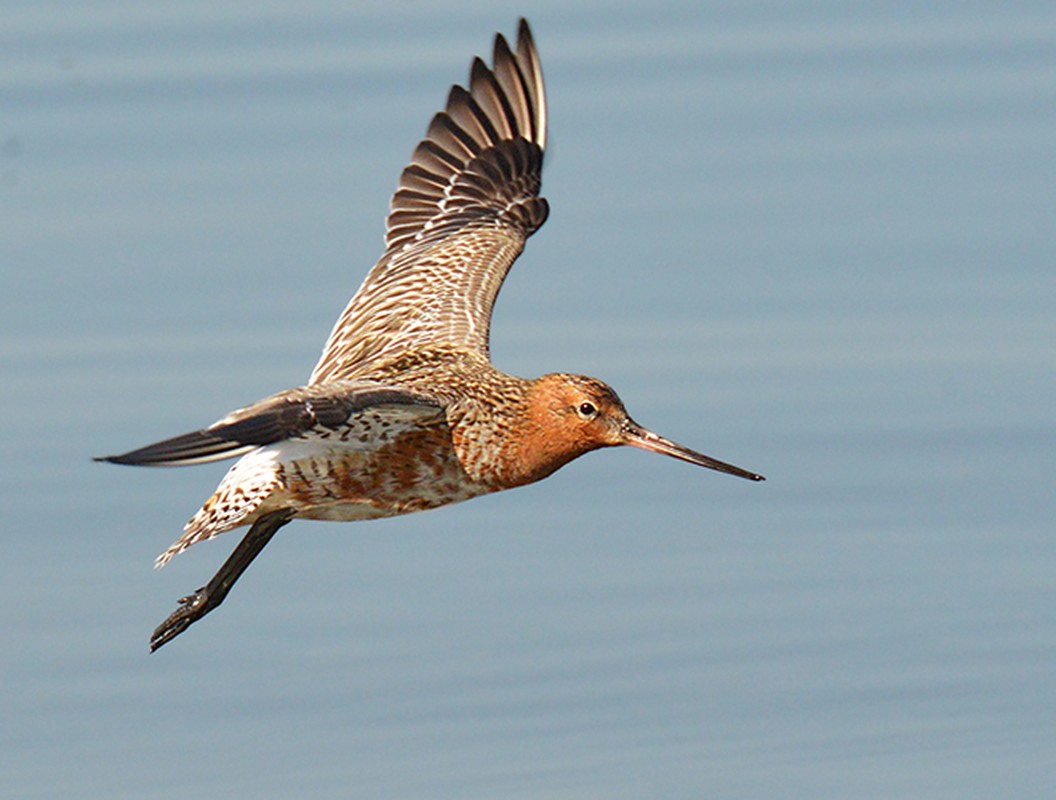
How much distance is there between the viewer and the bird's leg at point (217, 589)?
31.5ft

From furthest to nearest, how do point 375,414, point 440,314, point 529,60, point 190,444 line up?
1. point 529,60
2. point 440,314
3. point 375,414
4. point 190,444

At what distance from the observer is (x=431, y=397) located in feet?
29.2

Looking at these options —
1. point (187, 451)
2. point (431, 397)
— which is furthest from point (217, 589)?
Result: point (187, 451)

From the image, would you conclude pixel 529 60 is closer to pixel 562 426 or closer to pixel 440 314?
pixel 440 314

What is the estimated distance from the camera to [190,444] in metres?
7.30

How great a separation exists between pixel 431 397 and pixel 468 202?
8.14ft

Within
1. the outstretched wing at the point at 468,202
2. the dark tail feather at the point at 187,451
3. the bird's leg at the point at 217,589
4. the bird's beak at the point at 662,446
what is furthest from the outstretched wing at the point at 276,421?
the outstretched wing at the point at 468,202

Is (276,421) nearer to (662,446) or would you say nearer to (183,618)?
(662,446)

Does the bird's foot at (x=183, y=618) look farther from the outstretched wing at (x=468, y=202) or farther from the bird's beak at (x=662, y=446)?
the bird's beak at (x=662, y=446)

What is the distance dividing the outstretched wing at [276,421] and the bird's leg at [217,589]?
1.25 meters

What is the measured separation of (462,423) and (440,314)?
1.27 metres

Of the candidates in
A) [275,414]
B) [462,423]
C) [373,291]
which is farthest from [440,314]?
[275,414]

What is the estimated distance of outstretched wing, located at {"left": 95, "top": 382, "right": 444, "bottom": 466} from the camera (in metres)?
7.21

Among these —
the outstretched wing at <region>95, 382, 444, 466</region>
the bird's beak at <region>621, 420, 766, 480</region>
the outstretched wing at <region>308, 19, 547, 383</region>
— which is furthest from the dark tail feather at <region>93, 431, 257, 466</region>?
the outstretched wing at <region>308, 19, 547, 383</region>
